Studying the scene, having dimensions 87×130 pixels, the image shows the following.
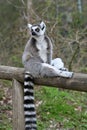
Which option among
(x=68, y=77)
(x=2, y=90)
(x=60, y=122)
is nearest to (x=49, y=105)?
(x=60, y=122)

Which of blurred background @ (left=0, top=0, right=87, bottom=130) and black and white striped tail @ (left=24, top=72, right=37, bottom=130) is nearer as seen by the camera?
black and white striped tail @ (left=24, top=72, right=37, bottom=130)

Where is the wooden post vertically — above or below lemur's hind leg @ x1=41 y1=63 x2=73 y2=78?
below

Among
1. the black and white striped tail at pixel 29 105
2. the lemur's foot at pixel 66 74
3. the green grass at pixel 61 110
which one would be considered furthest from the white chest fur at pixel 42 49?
the green grass at pixel 61 110

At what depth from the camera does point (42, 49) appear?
4629 millimetres

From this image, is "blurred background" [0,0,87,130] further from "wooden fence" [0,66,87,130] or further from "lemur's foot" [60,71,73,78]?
"lemur's foot" [60,71,73,78]

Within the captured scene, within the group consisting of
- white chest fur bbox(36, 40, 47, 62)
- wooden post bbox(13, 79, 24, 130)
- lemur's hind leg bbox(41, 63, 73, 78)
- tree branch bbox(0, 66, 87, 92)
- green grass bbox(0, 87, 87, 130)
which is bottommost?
green grass bbox(0, 87, 87, 130)

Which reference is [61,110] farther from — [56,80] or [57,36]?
[57,36]

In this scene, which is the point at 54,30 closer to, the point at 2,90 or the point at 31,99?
the point at 2,90

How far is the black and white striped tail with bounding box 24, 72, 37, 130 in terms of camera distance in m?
3.90

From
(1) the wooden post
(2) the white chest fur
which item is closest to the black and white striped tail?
(1) the wooden post

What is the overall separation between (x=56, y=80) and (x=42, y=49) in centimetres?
87

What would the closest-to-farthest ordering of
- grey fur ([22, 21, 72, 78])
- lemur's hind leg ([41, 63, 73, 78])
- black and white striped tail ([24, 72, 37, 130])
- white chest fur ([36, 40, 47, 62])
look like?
lemur's hind leg ([41, 63, 73, 78]), black and white striped tail ([24, 72, 37, 130]), grey fur ([22, 21, 72, 78]), white chest fur ([36, 40, 47, 62])

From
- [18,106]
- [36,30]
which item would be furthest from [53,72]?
[36,30]

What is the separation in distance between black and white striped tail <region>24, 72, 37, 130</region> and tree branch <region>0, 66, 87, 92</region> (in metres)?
0.09
